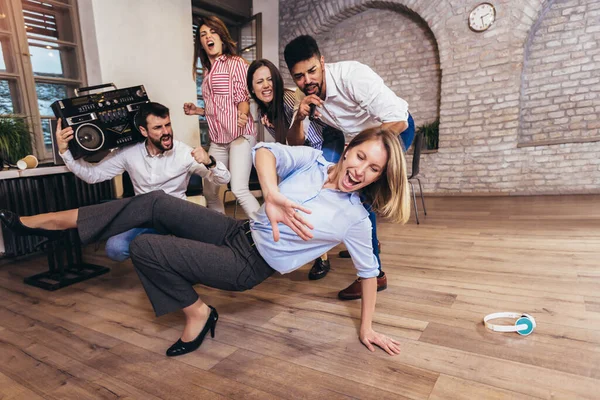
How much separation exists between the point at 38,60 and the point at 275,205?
277 centimetres

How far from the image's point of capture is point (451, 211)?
3.57 metres

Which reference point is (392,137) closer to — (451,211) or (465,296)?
(465,296)

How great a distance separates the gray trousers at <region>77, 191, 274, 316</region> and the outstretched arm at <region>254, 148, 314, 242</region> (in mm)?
229

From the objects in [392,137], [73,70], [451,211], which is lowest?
[451,211]

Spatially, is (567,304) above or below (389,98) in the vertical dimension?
below

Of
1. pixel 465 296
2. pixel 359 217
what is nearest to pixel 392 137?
pixel 359 217

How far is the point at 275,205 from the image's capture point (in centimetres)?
107

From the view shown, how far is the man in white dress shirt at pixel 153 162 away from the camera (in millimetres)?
1765

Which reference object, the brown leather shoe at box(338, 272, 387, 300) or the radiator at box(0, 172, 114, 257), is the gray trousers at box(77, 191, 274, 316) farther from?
the radiator at box(0, 172, 114, 257)

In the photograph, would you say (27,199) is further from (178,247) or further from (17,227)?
(178,247)

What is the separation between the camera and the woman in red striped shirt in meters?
2.04

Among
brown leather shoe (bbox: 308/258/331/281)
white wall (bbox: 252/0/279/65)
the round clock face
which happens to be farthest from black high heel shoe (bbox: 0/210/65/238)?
the round clock face

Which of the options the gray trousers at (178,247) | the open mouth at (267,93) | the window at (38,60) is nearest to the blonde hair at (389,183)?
the gray trousers at (178,247)

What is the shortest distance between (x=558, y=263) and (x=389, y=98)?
1388 millimetres
